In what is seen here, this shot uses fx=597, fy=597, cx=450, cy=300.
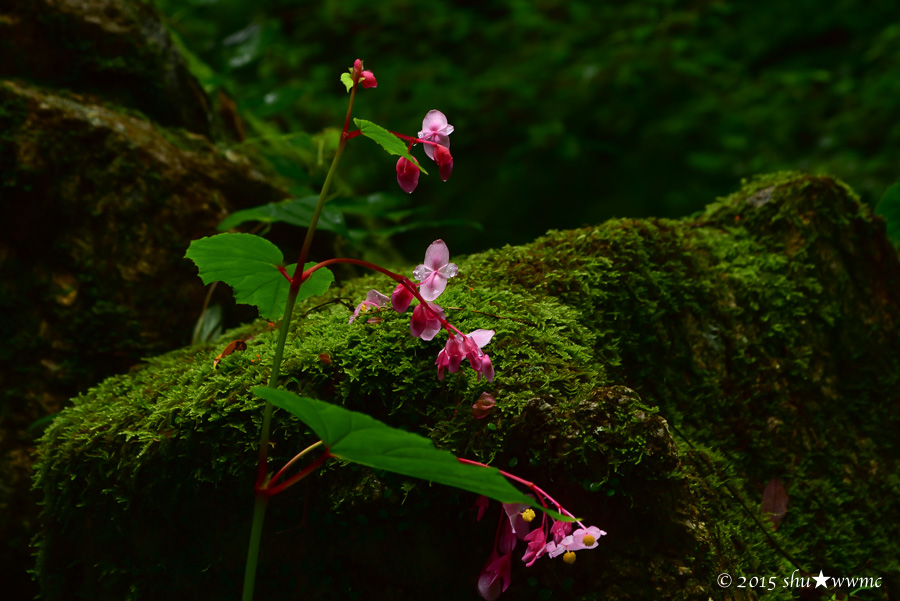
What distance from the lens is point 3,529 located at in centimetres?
185

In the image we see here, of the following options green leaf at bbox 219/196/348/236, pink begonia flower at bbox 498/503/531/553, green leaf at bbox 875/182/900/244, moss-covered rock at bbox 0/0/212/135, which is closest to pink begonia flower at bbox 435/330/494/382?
pink begonia flower at bbox 498/503/531/553

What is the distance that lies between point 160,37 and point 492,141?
280 cm

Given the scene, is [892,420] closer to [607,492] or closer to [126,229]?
[607,492]

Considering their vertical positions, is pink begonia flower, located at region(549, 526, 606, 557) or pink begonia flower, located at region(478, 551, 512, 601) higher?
pink begonia flower, located at region(549, 526, 606, 557)

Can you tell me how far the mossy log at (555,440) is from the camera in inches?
42.9

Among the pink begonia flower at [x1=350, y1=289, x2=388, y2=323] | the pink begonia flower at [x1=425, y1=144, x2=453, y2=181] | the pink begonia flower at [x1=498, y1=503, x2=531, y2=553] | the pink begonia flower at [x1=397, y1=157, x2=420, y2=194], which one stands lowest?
the pink begonia flower at [x1=498, y1=503, x2=531, y2=553]

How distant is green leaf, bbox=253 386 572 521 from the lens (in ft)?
2.43

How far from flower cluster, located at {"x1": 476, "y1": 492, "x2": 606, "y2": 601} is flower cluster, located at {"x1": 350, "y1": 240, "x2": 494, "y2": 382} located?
0.77ft

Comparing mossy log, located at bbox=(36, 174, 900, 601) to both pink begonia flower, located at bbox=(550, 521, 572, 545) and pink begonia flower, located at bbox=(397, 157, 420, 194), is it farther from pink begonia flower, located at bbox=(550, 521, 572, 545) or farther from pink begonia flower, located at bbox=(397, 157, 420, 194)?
pink begonia flower, located at bbox=(397, 157, 420, 194)

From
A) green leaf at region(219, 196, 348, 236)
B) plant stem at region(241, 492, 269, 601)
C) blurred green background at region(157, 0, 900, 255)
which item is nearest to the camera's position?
plant stem at region(241, 492, 269, 601)

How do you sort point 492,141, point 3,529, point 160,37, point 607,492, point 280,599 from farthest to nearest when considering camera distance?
point 492,141
point 160,37
point 3,529
point 280,599
point 607,492

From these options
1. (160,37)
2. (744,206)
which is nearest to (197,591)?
(744,206)

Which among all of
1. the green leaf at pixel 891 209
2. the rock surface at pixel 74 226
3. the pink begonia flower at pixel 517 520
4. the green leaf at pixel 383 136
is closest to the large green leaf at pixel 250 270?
the green leaf at pixel 383 136

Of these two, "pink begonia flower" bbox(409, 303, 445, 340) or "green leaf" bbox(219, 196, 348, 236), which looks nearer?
"pink begonia flower" bbox(409, 303, 445, 340)
